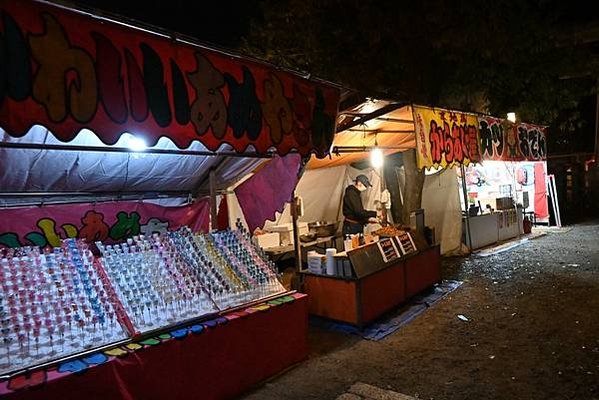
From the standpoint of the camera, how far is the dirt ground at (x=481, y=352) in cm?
502

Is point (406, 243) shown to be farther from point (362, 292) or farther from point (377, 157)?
point (377, 157)

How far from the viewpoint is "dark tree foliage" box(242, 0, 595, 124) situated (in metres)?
10.6

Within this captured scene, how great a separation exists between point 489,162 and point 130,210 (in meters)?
13.5

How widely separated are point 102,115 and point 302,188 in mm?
9917

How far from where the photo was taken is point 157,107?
13.0ft

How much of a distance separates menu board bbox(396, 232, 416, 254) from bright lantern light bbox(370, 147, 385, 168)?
2.36 metres

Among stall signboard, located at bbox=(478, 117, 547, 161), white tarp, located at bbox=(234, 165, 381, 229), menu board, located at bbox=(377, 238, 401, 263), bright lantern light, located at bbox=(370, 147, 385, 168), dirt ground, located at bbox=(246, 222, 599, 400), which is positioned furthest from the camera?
white tarp, located at bbox=(234, 165, 381, 229)

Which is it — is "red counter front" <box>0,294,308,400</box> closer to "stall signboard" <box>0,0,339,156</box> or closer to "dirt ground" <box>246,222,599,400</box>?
"dirt ground" <box>246,222,599,400</box>

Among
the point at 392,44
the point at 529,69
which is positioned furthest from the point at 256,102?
the point at 529,69

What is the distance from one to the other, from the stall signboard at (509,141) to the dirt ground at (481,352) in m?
3.65

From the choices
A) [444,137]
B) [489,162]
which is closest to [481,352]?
[444,137]

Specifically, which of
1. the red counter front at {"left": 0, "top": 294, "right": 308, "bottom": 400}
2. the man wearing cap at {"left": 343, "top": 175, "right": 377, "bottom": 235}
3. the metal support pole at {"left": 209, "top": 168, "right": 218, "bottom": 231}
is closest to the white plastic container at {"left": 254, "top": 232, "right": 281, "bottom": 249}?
the man wearing cap at {"left": 343, "top": 175, "right": 377, "bottom": 235}

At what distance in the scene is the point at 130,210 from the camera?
20.1ft

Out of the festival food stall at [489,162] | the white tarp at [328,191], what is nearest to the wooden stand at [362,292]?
the festival food stall at [489,162]
